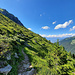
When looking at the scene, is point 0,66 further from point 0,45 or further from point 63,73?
point 63,73

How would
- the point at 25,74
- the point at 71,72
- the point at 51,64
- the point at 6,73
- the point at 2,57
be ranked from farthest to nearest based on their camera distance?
the point at 51,64, the point at 71,72, the point at 25,74, the point at 2,57, the point at 6,73

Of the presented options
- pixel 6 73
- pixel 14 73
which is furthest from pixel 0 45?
pixel 14 73

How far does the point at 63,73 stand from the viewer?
1021 centimetres

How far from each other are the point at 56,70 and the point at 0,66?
10336 millimetres

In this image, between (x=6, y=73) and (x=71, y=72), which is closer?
(x=6, y=73)

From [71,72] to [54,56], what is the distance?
4175mm

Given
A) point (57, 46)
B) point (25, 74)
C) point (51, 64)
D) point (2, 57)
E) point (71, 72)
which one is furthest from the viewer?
point (57, 46)

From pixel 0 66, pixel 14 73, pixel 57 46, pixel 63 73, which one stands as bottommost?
pixel 63 73

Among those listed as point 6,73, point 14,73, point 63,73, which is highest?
point 6,73

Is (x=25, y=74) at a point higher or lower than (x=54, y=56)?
lower

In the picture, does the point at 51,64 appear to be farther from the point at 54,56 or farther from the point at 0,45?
the point at 0,45

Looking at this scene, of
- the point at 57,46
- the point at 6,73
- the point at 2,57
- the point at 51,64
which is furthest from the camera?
the point at 57,46

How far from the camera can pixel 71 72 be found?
398 inches

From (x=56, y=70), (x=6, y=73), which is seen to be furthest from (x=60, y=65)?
(x=6, y=73)
